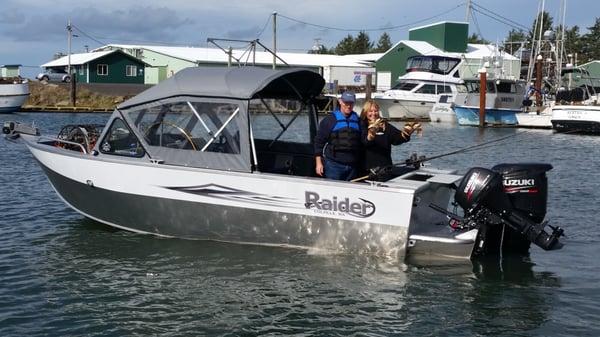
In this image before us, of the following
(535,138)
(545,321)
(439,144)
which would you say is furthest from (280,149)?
(535,138)

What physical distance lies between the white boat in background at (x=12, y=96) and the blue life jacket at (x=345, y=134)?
131 feet

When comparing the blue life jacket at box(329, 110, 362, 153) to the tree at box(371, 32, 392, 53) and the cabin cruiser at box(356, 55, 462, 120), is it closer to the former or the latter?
the cabin cruiser at box(356, 55, 462, 120)

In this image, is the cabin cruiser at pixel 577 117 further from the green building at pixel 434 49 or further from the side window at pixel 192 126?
the side window at pixel 192 126

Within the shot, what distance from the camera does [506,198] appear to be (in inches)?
324

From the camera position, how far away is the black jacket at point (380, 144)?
8943 millimetres

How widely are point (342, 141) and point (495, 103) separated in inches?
1272

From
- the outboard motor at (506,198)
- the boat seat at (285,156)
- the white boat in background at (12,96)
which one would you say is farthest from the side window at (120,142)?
the white boat in background at (12,96)

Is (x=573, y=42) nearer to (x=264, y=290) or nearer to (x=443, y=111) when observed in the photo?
(x=443, y=111)

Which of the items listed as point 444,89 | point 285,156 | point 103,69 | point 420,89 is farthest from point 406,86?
point 285,156

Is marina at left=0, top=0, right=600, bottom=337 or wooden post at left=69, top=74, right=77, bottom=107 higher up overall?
wooden post at left=69, top=74, right=77, bottom=107

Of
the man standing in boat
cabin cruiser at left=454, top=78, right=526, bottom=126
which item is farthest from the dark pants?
cabin cruiser at left=454, top=78, right=526, bottom=126

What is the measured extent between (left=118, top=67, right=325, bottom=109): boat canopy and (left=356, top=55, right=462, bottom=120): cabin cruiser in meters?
33.7

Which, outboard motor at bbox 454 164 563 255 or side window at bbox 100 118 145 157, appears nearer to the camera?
outboard motor at bbox 454 164 563 255

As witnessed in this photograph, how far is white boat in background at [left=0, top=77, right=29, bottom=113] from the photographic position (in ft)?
144
